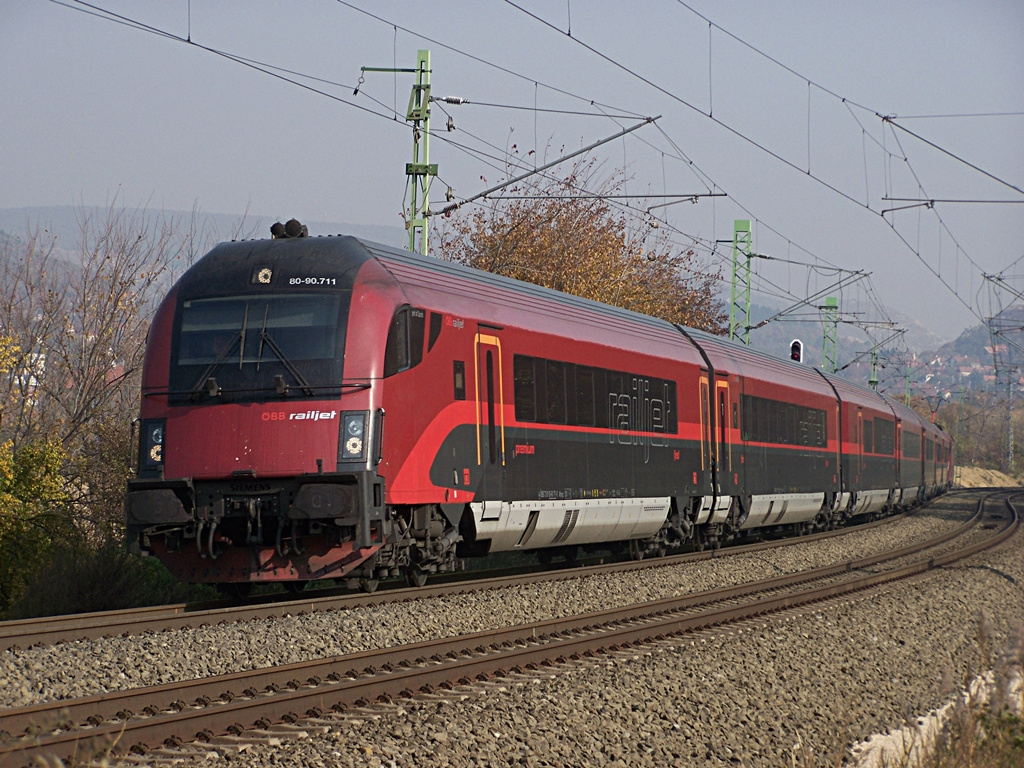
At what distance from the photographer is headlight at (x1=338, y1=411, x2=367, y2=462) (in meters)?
11.3

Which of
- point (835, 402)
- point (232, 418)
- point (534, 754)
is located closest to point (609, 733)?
point (534, 754)

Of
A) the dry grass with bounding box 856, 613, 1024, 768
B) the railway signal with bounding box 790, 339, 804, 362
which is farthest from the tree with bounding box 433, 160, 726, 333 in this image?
the dry grass with bounding box 856, 613, 1024, 768

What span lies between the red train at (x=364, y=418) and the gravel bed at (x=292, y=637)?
80 cm

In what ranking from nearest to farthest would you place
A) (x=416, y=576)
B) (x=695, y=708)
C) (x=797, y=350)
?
(x=695, y=708) < (x=416, y=576) < (x=797, y=350)

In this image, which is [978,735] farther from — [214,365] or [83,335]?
[83,335]

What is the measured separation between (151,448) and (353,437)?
7.25 ft

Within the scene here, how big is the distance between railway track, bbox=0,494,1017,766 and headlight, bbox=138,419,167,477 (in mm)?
3876

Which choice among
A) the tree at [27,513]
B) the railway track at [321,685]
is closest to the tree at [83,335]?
the tree at [27,513]

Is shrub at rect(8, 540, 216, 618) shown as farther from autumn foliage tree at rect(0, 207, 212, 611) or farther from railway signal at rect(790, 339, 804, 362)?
railway signal at rect(790, 339, 804, 362)

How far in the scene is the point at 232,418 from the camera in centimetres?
1160

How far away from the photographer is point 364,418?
37.3 feet

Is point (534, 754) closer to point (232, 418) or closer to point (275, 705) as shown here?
point (275, 705)

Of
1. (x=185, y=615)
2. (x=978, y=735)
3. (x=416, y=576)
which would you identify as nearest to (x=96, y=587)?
(x=185, y=615)

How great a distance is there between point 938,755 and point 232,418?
A: 7.35m
